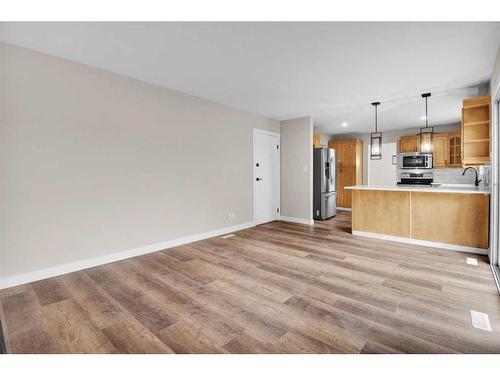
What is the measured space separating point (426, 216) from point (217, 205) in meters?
3.39

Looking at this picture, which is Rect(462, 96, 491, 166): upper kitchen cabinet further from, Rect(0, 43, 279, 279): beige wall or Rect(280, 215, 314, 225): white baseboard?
Rect(0, 43, 279, 279): beige wall

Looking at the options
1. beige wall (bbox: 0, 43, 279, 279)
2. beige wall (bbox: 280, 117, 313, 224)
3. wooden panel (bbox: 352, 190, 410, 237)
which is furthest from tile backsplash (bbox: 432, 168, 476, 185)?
beige wall (bbox: 0, 43, 279, 279)

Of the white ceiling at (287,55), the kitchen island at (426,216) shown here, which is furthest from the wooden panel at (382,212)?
the white ceiling at (287,55)

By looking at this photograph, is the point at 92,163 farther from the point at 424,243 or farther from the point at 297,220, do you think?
the point at 424,243

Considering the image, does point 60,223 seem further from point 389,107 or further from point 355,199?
point 389,107

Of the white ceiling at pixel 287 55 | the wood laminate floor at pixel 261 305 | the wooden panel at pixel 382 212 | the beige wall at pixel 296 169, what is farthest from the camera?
the beige wall at pixel 296 169

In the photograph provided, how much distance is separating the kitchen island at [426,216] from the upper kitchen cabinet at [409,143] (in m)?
3.01

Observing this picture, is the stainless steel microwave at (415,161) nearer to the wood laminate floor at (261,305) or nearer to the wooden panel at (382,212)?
the wooden panel at (382,212)

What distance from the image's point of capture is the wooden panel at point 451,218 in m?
3.52

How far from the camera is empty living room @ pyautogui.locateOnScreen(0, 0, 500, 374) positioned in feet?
5.70

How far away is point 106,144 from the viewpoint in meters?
3.17

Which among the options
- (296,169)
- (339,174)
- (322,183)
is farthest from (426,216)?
(339,174)

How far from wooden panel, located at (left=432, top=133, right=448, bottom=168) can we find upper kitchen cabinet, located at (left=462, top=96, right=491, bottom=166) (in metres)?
3.30

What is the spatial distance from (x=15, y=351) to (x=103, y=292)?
83 centimetres
